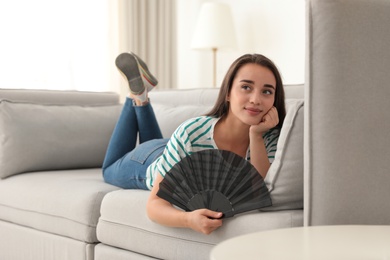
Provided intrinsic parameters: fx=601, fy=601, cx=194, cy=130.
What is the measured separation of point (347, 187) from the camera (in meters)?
1.49

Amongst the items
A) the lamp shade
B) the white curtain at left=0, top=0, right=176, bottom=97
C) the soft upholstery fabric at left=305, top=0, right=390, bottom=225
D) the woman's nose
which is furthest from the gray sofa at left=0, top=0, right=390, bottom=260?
the lamp shade

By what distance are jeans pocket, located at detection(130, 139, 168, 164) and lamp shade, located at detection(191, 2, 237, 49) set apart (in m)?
2.28

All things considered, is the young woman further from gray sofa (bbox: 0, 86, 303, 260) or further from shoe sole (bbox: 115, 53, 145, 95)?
shoe sole (bbox: 115, 53, 145, 95)

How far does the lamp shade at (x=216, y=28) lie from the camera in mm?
4691

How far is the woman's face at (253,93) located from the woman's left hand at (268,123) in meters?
0.02

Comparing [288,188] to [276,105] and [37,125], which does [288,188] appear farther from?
[37,125]

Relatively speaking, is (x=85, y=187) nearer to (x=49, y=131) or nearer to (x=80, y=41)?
(x=49, y=131)

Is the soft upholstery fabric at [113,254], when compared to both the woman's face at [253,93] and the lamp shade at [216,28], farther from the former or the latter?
the lamp shade at [216,28]

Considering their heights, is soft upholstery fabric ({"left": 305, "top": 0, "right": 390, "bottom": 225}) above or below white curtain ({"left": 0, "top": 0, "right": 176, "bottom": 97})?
below

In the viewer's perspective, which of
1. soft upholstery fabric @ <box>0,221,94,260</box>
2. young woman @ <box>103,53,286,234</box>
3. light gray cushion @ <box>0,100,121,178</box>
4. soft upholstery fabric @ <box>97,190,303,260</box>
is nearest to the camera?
soft upholstery fabric @ <box>97,190,303,260</box>

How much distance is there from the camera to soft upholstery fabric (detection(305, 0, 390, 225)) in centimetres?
148

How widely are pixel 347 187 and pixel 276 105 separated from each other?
1.62 ft

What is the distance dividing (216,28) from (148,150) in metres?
2.40

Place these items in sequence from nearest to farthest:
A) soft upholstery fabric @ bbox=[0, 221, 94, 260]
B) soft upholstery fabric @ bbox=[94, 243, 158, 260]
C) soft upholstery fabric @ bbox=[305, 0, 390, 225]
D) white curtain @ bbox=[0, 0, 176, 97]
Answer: soft upholstery fabric @ bbox=[305, 0, 390, 225] → soft upholstery fabric @ bbox=[94, 243, 158, 260] → soft upholstery fabric @ bbox=[0, 221, 94, 260] → white curtain @ bbox=[0, 0, 176, 97]
